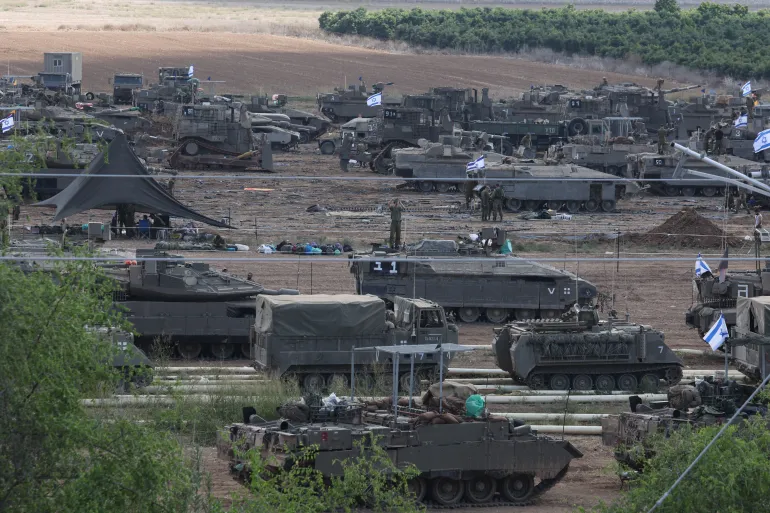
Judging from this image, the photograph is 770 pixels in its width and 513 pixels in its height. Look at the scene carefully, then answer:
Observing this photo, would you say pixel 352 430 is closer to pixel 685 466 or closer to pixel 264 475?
pixel 264 475

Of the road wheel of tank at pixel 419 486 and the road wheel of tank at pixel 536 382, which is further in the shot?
Answer: the road wheel of tank at pixel 536 382

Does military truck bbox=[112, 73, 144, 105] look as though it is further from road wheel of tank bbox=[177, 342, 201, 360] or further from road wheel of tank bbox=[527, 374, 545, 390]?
road wheel of tank bbox=[527, 374, 545, 390]

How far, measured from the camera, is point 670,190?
5209 cm

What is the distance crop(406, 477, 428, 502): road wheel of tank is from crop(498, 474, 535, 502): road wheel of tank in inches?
40.0

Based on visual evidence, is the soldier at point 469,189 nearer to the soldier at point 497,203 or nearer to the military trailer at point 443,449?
the soldier at point 497,203

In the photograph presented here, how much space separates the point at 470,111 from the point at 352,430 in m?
49.7

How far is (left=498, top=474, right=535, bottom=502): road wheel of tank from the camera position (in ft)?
59.9

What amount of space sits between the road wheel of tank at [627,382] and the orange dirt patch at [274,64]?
57227 millimetres

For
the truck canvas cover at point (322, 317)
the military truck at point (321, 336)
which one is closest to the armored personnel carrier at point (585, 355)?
the military truck at point (321, 336)

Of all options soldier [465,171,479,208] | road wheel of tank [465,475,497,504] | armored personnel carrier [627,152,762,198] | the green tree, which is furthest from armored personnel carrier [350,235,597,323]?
armored personnel carrier [627,152,762,198]

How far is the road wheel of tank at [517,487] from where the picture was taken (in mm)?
18266

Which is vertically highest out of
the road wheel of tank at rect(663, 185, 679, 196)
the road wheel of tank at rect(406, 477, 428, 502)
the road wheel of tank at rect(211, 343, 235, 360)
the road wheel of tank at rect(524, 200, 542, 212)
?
the road wheel of tank at rect(406, 477, 428, 502)

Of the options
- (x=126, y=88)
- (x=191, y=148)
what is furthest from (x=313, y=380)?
(x=126, y=88)

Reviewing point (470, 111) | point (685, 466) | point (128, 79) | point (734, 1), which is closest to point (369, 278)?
point (685, 466)
